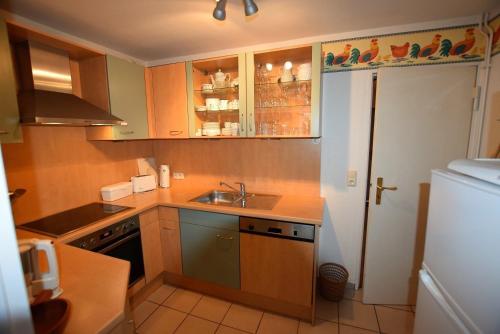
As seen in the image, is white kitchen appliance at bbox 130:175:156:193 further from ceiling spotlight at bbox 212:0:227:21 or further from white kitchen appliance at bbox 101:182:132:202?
ceiling spotlight at bbox 212:0:227:21

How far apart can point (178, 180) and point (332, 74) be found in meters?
1.91

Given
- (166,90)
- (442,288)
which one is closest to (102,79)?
(166,90)

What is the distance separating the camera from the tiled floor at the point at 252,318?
1.68 meters

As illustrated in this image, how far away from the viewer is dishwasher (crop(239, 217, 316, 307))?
162cm

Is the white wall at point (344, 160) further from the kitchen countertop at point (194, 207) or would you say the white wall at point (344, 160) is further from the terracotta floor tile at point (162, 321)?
the terracotta floor tile at point (162, 321)

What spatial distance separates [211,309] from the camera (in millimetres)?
1885

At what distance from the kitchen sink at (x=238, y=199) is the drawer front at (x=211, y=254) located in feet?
1.02

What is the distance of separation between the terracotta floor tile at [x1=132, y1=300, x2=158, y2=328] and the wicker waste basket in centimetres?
143

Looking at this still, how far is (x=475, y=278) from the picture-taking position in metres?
0.79

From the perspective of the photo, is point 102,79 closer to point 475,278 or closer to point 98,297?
point 98,297

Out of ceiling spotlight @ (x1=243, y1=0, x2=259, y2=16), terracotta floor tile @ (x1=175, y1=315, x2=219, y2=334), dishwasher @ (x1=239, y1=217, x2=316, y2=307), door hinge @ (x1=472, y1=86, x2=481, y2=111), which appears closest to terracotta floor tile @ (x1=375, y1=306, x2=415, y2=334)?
dishwasher @ (x1=239, y1=217, x2=316, y2=307)

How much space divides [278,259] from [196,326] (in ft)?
2.62

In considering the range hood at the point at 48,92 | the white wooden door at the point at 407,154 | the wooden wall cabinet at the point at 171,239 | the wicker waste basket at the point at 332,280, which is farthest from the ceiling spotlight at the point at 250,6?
the wicker waste basket at the point at 332,280

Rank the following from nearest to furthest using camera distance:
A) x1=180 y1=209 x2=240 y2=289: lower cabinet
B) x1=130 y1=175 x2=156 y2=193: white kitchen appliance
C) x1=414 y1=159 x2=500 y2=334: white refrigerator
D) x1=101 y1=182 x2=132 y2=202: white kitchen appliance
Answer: x1=414 y1=159 x2=500 y2=334: white refrigerator < x1=180 y1=209 x2=240 y2=289: lower cabinet < x1=101 y1=182 x2=132 y2=202: white kitchen appliance < x1=130 y1=175 x2=156 y2=193: white kitchen appliance
